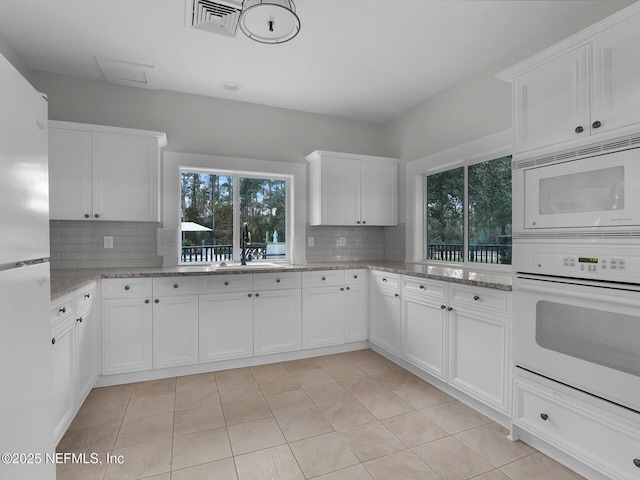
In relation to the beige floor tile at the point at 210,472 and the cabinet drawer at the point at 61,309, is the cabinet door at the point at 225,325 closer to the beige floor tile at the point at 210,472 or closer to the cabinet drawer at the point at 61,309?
the cabinet drawer at the point at 61,309

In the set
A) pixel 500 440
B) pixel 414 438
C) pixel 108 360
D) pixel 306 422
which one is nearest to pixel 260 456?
pixel 306 422

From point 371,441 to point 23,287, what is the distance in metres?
1.88

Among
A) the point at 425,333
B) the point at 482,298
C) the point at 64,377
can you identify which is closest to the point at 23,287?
the point at 64,377

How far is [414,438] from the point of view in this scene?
210 cm

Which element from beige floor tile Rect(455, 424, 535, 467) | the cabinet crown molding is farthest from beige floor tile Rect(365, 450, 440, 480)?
the cabinet crown molding

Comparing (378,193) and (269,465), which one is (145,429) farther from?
(378,193)

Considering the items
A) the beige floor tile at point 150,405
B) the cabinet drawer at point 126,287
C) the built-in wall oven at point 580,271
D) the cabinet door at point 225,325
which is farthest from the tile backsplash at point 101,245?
the built-in wall oven at point 580,271

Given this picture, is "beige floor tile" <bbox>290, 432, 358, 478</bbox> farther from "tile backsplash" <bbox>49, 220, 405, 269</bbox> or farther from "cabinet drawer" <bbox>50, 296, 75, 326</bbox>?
"tile backsplash" <bbox>49, 220, 405, 269</bbox>

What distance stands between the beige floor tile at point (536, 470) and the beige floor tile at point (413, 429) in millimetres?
393

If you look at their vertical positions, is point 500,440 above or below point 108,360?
below

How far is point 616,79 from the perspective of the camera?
1.60 metres

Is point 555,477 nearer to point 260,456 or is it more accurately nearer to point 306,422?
point 306,422

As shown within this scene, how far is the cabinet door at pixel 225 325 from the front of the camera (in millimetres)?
3043

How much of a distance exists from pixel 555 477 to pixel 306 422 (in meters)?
1.37
